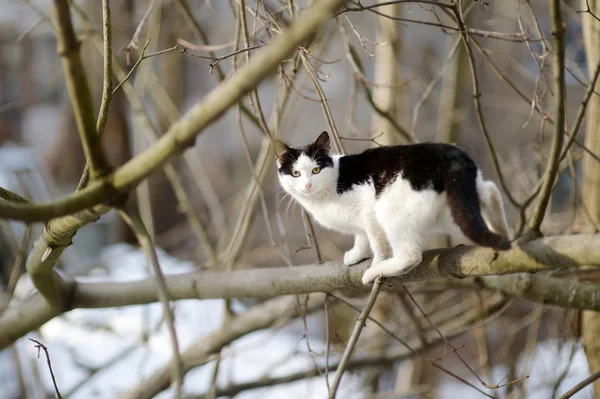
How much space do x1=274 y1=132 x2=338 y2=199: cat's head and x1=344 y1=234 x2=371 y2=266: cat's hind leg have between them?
19cm

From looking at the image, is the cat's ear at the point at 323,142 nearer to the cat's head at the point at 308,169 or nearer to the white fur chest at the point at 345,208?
the cat's head at the point at 308,169

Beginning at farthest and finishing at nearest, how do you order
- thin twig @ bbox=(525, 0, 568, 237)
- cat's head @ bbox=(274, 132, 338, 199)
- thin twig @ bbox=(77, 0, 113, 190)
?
cat's head @ bbox=(274, 132, 338, 199) < thin twig @ bbox=(77, 0, 113, 190) < thin twig @ bbox=(525, 0, 568, 237)

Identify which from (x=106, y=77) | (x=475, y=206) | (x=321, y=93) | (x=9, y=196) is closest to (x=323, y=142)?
(x=321, y=93)

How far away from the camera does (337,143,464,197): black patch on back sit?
1.39m

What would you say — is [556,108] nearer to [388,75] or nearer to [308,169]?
[308,169]

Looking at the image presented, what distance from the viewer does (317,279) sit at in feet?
5.34

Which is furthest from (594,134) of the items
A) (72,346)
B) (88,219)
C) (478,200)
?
(72,346)

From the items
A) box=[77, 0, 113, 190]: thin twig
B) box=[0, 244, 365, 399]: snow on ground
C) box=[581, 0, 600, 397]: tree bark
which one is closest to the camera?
box=[77, 0, 113, 190]: thin twig

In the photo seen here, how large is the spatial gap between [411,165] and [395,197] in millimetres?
92

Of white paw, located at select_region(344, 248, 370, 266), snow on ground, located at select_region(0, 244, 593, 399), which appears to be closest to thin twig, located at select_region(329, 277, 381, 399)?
white paw, located at select_region(344, 248, 370, 266)

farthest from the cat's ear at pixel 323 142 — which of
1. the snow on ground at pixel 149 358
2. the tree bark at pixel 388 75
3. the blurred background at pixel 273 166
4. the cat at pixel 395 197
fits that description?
the snow on ground at pixel 149 358

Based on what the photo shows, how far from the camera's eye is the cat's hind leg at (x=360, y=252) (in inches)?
66.8

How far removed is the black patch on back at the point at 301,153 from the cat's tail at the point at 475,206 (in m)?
0.45

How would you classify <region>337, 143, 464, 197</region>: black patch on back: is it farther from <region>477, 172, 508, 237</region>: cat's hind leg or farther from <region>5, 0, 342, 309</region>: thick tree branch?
<region>5, 0, 342, 309</region>: thick tree branch
